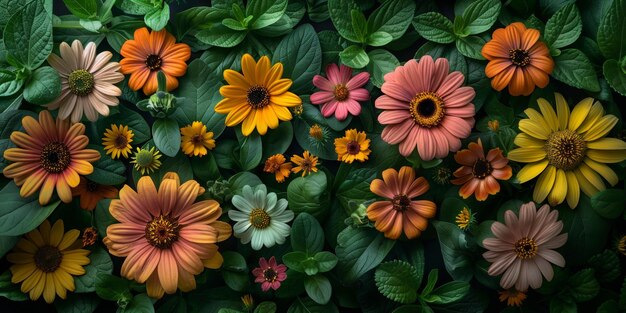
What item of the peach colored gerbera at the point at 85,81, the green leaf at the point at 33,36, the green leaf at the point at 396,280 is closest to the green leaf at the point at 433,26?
the green leaf at the point at 396,280

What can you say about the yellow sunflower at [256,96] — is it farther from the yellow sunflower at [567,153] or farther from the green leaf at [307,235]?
the yellow sunflower at [567,153]

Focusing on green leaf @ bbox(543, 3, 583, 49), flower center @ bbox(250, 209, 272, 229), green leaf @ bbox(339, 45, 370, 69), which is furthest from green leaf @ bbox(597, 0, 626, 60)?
flower center @ bbox(250, 209, 272, 229)

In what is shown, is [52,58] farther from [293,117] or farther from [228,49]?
[293,117]

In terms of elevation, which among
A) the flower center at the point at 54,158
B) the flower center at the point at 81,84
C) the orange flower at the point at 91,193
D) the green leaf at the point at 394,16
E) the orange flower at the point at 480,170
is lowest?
Result: the orange flower at the point at 91,193

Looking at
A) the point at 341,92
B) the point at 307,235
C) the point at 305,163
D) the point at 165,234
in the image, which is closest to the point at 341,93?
the point at 341,92

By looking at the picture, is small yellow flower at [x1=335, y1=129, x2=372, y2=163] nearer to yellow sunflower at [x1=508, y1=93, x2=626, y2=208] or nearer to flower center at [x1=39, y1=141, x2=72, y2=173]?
yellow sunflower at [x1=508, y1=93, x2=626, y2=208]

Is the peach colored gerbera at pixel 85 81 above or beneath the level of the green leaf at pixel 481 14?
beneath
